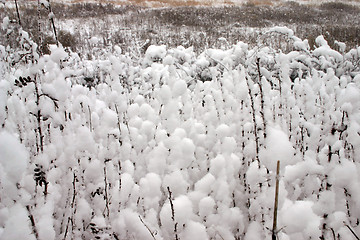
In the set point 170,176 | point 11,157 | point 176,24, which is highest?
point 176,24

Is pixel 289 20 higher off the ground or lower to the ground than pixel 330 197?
higher

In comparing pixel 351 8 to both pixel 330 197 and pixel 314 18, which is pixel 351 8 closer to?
pixel 314 18

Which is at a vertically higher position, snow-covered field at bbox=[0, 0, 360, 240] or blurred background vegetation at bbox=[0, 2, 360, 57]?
blurred background vegetation at bbox=[0, 2, 360, 57]

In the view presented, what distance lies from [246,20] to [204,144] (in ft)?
43.4

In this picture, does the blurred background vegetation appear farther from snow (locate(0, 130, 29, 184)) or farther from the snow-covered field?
snow (locate(0, 130, 29, 184))

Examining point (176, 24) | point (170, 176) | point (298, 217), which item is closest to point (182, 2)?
point (176, 24)

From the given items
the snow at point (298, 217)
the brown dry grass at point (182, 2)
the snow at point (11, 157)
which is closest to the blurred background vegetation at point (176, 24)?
the brown dry grass at point (182, 2)

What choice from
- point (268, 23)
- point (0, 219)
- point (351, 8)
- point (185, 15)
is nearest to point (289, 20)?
point (268, 23)

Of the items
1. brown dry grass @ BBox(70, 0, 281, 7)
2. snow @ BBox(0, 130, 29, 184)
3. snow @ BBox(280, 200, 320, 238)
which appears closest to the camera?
snow @ BBox(0, 130, 29, 184)

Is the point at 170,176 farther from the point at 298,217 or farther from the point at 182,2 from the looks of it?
the point at 182,2

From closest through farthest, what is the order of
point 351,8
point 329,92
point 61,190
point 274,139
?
point 274,139 → point 61,190 → point 329,92 → point 351,8

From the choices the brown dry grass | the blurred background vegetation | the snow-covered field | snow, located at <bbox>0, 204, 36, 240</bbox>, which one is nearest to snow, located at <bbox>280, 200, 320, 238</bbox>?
the snow-covered field

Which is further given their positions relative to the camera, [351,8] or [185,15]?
[351,8]

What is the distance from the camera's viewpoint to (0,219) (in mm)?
784
